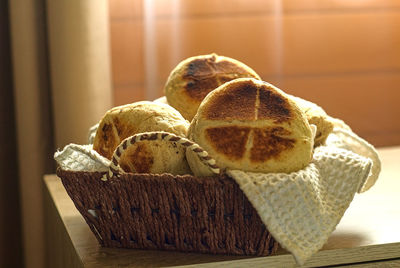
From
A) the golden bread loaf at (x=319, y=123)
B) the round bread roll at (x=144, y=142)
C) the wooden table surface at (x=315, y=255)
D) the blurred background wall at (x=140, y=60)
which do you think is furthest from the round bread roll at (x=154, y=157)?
the blurred background wall at (x=140, y=60)

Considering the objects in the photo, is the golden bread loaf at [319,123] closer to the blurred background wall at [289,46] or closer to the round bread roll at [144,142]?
the round bread roll at [144,142]

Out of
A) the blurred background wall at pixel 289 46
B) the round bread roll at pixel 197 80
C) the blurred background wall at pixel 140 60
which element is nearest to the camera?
the round bread roll at pixel 197 80

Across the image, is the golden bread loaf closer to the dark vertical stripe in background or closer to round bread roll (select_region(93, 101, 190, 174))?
round bread roll (select_region(93, 101, 190, 174))

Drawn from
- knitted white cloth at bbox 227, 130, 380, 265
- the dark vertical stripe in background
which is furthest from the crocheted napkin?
the dark vertical stripe in background

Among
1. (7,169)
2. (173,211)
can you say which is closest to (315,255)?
(173,211)

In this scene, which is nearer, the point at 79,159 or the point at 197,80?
the point at 79,159

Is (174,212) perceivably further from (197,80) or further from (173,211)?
(197,80)
